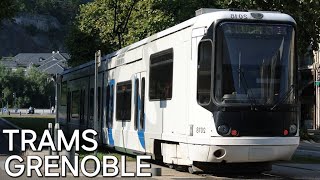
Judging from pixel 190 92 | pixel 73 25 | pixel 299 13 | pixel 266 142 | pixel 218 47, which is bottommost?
pixel 266 142

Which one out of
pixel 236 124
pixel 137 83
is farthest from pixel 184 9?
pixel 236 124

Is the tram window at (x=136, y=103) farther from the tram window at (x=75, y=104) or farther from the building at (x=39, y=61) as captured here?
the building at (x=39, y=61)

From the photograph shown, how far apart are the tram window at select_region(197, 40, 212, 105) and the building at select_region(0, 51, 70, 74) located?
162675mm

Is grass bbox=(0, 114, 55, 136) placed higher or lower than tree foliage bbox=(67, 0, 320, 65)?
lower

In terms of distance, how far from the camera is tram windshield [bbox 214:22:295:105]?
41.3ft

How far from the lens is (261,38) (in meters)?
13.0

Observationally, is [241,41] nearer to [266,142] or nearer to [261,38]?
[261,38]

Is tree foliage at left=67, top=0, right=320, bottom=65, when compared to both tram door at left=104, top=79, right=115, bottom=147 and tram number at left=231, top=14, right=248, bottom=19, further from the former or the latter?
tram number at left=231, top=14, right=248, bottom=19

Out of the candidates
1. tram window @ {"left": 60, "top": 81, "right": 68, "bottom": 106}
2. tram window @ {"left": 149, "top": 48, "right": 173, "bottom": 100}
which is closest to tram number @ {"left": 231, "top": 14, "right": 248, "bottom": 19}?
tram window @ {"left": 149, "top": 48, "right": 173, "bottom": 100}

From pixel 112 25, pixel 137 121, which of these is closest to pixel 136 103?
pixel 137 121

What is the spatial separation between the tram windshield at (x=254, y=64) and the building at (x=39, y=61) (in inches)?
6411

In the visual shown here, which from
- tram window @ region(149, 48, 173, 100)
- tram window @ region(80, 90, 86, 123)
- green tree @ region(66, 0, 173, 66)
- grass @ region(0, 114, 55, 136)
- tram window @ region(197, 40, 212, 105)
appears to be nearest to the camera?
tram window @ region(197, 40, 212, 105)

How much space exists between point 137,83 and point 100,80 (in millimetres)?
5002

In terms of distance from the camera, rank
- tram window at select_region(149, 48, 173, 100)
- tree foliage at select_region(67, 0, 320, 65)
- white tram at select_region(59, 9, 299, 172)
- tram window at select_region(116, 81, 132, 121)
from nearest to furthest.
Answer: white tram at select_region(59, 9, 299, 172)
tram window at select_region(149, 48, 173, 100)
tram window at select_region(116, 81, 132, 121)
tree foliage at select_region(67, 0, 320, 65)
